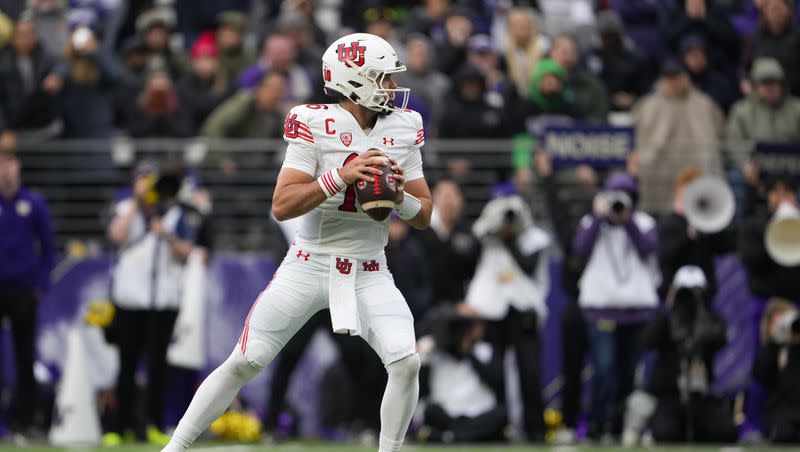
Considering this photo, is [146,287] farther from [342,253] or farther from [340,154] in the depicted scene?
[340,154]

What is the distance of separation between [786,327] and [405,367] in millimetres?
5925

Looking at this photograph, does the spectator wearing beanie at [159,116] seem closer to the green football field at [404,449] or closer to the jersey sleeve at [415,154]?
the green football field at [404,449]

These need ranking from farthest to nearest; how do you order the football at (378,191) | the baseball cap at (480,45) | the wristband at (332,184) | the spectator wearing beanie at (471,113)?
the baseball cap at (480,45) → the spectator wearing beanie at (471,113) → the wristband at (332,184) → the football at (378,191)

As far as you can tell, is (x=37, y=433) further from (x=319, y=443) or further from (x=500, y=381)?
(x=500, y=381)

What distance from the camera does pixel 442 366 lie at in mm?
12938

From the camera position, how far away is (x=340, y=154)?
24.9 ft

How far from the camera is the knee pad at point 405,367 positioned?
295 inches

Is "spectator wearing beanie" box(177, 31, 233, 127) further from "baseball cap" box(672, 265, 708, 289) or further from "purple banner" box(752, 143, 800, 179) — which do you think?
"purple banner" box(752, 143, 800, 179)

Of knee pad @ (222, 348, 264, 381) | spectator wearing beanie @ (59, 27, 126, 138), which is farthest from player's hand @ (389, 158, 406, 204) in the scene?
spectator wearing beanie @ (59, 27, 126, 138)

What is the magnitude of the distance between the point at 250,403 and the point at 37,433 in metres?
1.85

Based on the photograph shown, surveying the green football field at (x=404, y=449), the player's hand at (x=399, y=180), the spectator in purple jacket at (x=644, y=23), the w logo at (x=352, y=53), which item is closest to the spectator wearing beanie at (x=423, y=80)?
the spectator in purple jacket at (x=644, y=23)

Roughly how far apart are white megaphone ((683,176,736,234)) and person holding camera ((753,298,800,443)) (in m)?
0.85

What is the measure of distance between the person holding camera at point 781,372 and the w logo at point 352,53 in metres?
6.08

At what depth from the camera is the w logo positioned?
7.55 metres
